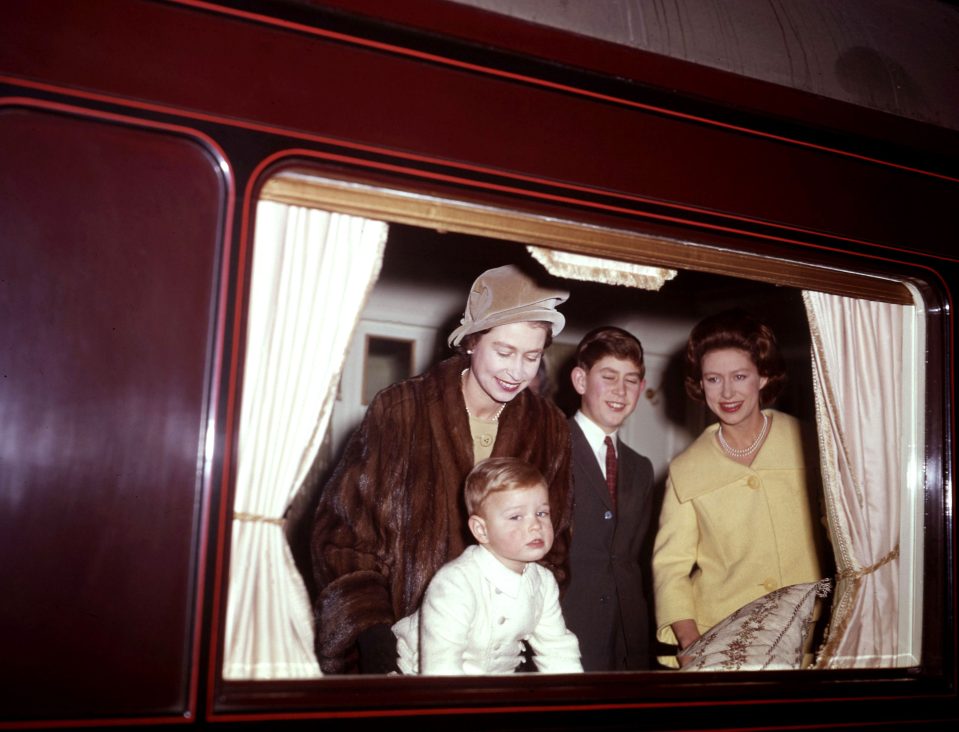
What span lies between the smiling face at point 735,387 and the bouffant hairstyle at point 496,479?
3.18 ft

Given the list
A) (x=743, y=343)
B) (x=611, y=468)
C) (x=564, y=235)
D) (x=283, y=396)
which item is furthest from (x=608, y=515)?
(x=283, y=396)

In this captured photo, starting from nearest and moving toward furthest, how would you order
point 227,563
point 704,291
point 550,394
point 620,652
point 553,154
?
point 227,563 < point 553,154 < point 620,652 < point 550,394 < point 704,291

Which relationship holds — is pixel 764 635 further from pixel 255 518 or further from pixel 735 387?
pixel 255 518

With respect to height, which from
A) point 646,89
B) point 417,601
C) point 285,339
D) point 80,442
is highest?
point 646,89

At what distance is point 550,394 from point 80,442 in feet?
5.98

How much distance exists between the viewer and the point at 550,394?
122 inches

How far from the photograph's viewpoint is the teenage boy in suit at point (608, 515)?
108 inches

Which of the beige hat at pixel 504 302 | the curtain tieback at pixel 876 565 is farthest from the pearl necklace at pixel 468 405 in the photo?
the curtain tieback at pixel 876 565

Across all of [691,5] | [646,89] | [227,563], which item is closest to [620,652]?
[227,563]

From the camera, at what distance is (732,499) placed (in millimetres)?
2895

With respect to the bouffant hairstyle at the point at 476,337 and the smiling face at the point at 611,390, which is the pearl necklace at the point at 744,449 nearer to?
the smiling face at the point at 611,390

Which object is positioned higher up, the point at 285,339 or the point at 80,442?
the point at 285,339

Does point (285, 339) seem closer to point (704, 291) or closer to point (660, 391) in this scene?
point (704, 291)

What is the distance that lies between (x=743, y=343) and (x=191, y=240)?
1.98 meters
